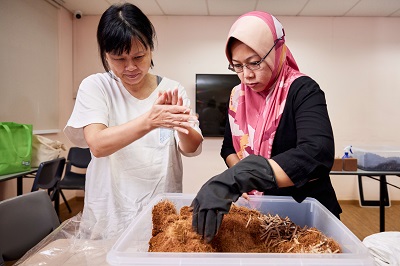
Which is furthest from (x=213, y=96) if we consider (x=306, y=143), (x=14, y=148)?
(x=306, y=143)

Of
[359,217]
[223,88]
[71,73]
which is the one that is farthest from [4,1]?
[359,217]

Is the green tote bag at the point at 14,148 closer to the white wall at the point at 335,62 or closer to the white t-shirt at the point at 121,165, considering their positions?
the white t-shirt at the point at 121,165

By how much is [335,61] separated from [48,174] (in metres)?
4.03

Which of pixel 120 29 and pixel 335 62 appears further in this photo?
pixel 335 62

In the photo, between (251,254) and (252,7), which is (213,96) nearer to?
(252,7)

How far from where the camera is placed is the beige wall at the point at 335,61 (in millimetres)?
4734

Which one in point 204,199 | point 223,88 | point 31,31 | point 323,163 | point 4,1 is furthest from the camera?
point 223,88

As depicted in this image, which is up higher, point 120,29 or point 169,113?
point 120,29

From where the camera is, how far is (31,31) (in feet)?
12.3

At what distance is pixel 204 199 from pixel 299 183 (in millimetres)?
231

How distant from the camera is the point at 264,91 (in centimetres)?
112

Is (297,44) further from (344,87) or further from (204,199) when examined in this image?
(204,199)

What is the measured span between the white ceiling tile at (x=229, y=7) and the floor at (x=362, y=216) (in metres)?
2.86

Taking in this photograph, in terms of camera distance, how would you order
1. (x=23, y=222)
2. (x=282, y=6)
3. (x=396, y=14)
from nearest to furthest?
(x=23, y=222) < (x=282, y=6) < (x=396, y=14)
